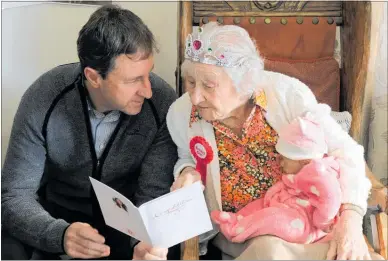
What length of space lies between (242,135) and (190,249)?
36cm

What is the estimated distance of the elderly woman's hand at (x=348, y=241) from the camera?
4.43 ft

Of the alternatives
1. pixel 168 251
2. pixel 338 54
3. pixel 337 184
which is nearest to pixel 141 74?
pixel 168 251

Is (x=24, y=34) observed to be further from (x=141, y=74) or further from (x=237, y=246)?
(x=237, y=246)

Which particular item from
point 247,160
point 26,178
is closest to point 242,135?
point 247,160

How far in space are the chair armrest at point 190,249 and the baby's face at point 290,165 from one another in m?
0.32

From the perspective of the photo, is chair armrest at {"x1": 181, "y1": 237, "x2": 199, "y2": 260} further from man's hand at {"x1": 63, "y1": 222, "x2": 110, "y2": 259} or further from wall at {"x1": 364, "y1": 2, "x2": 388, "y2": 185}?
wall at {"x1": 364, "y1": 2, "x2": 388, "y2": 185}

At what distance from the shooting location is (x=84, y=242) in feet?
5.03

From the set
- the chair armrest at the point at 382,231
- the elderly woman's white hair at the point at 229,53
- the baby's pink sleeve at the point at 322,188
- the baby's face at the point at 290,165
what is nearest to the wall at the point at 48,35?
the elderly woman's white hair at the point at 229,53

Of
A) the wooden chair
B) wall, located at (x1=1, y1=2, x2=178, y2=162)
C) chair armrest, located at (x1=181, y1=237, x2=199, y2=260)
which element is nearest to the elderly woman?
chair armrest, located at (x1=181, y1=237, x2=199, y2=260)

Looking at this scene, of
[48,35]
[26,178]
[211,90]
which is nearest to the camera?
[211,90]

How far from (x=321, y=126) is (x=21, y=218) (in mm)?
941

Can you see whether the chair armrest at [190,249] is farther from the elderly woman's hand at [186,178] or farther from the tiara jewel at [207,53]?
the tiara jewel at [207,53]

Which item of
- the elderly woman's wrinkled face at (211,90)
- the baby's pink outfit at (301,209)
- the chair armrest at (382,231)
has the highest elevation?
the elderly woman's wrinkled face at (211,90)

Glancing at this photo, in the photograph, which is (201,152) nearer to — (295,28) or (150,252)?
(150,252)
